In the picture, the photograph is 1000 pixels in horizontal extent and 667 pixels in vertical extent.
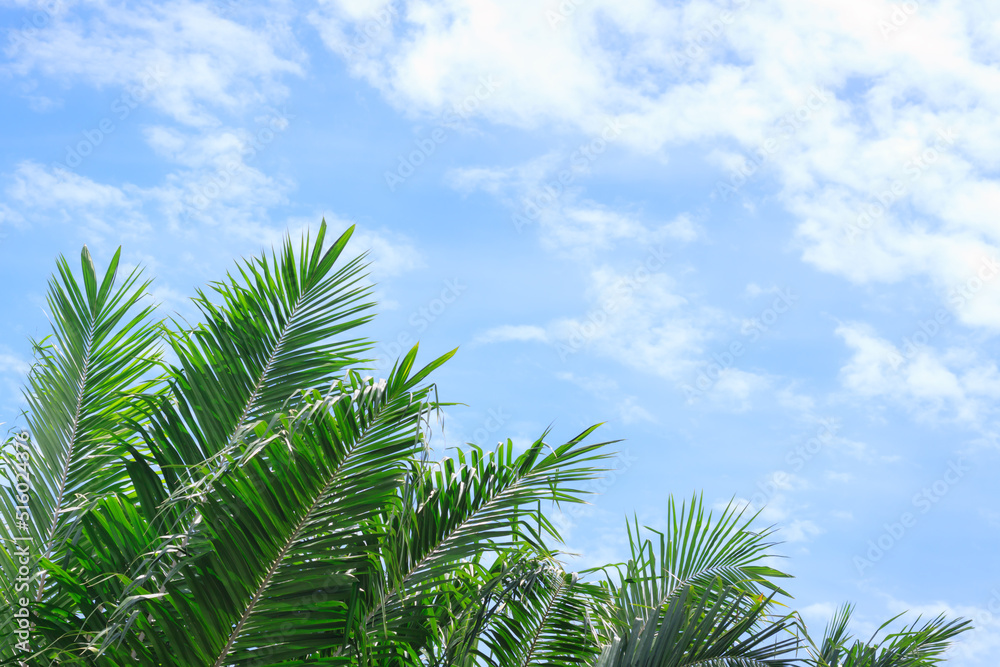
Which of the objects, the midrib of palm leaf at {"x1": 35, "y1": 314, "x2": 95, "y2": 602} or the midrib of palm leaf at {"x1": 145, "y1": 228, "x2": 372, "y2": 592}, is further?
the midrib of palm leaf at {"x1": 145, "y1": 228, "x2": 372, "y2": 592}

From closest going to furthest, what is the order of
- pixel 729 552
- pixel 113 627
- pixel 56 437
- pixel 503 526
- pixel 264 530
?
pixel 113 627 < pixel 264 530 < pixel 503 526 < pixel 56 437 < pixel 729 552

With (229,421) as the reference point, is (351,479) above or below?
below

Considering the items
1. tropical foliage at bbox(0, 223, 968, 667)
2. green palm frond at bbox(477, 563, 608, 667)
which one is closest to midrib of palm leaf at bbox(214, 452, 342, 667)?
tropical foliage at bbox(0, 223, 968, 667)

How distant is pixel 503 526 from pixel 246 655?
4.25ft

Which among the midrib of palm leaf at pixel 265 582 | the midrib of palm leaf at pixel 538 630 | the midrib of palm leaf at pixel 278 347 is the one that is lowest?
the midrib of palm leaf at pixel 265 582

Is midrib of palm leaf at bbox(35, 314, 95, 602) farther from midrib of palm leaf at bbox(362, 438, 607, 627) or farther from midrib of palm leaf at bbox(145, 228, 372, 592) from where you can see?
midrib of palm leaf at bbox(362, 438, 607, 627)

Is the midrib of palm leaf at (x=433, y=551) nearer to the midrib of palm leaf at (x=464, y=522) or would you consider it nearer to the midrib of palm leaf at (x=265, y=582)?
the midrib of palm leaf at (x=464, y=522)

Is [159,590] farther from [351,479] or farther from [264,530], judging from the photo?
[351,479]

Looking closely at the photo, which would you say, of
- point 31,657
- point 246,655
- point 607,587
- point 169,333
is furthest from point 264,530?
point 607,587

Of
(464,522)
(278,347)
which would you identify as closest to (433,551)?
(464,522)

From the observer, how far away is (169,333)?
172 inches

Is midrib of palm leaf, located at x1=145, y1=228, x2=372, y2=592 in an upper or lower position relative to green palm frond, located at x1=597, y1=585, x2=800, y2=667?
upper

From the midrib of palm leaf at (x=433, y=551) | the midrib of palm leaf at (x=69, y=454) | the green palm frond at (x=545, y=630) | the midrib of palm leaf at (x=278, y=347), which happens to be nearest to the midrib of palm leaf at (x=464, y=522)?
the midrib of palm leaf at (x=433, y=551)

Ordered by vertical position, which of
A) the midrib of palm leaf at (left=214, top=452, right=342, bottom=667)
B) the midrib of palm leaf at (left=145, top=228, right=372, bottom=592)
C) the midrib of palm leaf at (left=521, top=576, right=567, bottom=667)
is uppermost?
the midrib of palm leaf at (left=145, top=228, right=372, bottom=592)
